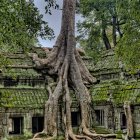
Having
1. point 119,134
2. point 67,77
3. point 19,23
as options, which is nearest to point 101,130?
point 119,134

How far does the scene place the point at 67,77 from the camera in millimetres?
17094

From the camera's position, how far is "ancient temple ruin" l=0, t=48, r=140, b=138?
15633 mm

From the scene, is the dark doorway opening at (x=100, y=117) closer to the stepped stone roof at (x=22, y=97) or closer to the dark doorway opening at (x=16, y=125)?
the stepped stone roof at (x=22, y=97)

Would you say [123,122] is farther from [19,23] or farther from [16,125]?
[19,23]

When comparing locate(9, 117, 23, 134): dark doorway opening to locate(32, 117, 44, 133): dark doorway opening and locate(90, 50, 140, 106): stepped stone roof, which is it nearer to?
locate(32, 117, 44, 133): dark doorway opening

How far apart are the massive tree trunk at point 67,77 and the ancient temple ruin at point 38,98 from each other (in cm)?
53

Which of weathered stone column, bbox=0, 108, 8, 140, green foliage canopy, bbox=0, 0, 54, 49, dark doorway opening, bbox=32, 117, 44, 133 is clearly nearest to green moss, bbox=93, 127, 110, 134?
dark doorway opening, bbox=32, 117, 44, 133

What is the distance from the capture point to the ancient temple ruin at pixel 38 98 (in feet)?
51.3

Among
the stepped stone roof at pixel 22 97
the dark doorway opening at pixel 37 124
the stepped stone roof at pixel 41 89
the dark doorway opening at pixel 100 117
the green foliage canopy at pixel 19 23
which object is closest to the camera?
the green foliage canopy at pixel 19 23

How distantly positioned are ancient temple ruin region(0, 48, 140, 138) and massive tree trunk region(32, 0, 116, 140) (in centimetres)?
53

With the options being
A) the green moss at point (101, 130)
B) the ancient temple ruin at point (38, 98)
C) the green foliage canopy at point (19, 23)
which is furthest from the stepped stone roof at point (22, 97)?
the green foliage canopy at point (19, 23)

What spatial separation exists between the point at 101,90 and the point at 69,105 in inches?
103

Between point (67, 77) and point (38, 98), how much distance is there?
166 cm

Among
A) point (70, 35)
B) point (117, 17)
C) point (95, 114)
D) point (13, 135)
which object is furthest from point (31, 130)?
point (117, 17)
